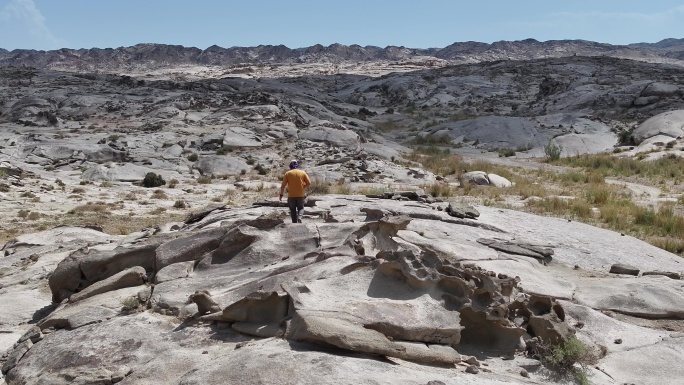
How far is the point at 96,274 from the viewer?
383 inches

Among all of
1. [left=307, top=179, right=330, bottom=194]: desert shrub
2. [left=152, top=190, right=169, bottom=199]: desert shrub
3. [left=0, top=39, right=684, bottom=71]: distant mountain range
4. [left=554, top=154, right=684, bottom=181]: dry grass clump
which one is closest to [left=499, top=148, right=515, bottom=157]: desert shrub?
[left=554, top=154, right=684, bottom=181]: dry grass clump

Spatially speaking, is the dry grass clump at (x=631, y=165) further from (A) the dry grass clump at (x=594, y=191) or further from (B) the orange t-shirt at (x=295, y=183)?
(B) the orange t-shirt at (x=295, y=183)

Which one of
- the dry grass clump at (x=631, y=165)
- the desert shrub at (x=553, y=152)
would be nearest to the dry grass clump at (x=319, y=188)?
the dry grass clump at (x=631, y=165)

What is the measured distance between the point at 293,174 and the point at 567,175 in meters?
18.3

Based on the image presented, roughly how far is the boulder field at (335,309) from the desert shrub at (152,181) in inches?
531

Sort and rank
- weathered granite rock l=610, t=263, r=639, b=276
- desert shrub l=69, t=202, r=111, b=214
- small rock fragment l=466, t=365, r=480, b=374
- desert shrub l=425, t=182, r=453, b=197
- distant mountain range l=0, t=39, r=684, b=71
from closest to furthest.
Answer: small rock fragment l=466, t=365, r=480, b=374, weathered granite rock l=610, t=263, r=639, b=276, desert shrub l=69, t=202, r=111, b=214, desert shrub l=425, t=182, r=453, b=197, distant mountain range l=0, t=39, r=684, b=71

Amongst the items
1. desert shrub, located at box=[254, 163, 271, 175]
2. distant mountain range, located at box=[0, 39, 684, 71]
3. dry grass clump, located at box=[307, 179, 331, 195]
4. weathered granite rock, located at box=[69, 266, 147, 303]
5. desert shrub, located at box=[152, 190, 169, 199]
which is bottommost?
desert shrub, located at box=[152, 190, 169, 199]

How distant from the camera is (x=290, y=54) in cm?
14488

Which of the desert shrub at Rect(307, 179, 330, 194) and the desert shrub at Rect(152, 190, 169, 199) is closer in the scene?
the desert shrub at Rect(307, 179, 330, 194)

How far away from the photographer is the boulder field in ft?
19.0

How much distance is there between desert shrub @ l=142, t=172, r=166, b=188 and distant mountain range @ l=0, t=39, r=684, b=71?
348ft

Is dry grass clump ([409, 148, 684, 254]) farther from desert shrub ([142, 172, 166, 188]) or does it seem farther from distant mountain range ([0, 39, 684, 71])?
distant mountain range ([0, 39, 684, 71])

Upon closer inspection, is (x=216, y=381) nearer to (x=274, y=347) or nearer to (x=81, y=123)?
(x=274, y=347)

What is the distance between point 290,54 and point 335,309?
14343 cm
